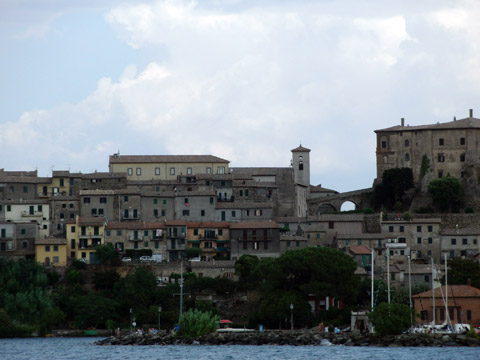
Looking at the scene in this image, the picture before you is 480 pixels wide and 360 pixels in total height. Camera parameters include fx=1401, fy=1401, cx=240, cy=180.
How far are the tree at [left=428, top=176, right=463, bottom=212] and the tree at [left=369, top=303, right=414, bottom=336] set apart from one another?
118 ft

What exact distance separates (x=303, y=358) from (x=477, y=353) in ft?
29.3

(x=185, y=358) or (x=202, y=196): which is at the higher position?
(x=202, y=196)

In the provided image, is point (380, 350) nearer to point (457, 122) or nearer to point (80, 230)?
point (80, 230)

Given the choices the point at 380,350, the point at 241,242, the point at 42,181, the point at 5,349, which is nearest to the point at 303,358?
the point at 380,350

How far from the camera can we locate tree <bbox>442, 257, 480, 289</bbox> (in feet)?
317

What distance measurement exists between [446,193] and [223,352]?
41.8 m

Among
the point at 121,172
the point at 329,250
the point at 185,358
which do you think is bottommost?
the point at 185,358

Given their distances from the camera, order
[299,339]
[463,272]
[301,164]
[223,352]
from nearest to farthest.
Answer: [223,352] → [299,339] → [463,272] → [301,164]

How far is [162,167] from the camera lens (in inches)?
4596

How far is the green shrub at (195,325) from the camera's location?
83.5 meters

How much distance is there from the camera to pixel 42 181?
369 ft

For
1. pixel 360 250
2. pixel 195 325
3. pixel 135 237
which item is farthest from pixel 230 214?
pixel 195 325

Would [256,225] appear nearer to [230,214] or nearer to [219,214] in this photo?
[230,214]

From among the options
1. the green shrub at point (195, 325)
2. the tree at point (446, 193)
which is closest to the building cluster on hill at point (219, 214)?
the tree at point (446, 193)
